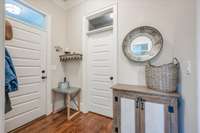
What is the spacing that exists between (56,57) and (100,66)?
1180 millimetres

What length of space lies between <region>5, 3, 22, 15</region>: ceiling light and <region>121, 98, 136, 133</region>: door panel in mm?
2448

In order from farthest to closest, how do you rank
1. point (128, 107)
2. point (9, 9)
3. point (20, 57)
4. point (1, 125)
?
point (20, 57) → point (9, 9) → point (128, 107) → point (1, 125)

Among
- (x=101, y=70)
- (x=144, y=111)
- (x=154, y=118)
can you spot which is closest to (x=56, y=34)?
(x=101, y=70)

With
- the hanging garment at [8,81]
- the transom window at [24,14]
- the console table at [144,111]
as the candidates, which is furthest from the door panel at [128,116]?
the transom window at [24,14]

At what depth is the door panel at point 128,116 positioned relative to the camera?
1635mm

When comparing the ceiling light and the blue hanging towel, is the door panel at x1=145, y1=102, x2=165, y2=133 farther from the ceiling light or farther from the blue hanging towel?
the ceiling light

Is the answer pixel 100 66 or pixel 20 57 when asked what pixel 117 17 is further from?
pixel 20 57

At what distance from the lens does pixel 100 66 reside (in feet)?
9.01

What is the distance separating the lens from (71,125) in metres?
2.30

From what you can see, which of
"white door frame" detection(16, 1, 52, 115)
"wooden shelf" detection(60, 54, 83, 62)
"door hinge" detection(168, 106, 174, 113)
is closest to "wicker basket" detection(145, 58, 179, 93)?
"door hinge" detection(168, 106, 174, 113)

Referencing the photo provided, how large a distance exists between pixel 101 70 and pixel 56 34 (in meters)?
1.50

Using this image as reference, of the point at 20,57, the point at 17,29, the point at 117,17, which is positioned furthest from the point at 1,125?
the point at 117,17

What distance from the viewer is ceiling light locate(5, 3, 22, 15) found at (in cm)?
201

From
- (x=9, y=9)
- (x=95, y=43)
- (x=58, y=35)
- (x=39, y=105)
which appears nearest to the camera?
(x=9, y=9)
